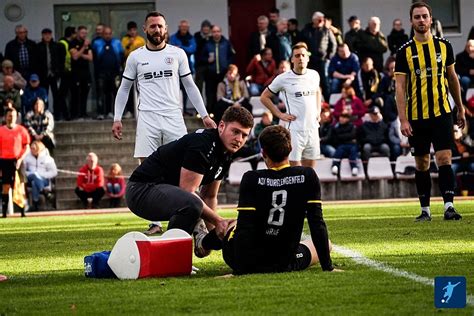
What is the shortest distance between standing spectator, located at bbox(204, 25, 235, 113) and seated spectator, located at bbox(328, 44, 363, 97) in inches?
90.4

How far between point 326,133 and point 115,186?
177 inches

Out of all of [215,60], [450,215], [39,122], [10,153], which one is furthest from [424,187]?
[215,60]

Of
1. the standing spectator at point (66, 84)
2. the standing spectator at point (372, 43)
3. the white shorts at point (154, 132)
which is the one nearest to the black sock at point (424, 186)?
the white shorts at point (154, 132)

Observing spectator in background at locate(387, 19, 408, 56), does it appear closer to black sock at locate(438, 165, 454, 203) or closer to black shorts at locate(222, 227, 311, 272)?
black sock at locate(438, 165, 454, 203)

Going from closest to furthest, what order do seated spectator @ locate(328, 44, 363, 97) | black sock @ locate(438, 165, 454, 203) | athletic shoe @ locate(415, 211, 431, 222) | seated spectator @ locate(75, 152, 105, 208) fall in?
black sock @ locate(438, 165, 454, 203), athletic shoe @ locate(415, 211, 431, 222), seated spectator @ locate(75, 152, 105, 208), seated spectator @ locate(328, 44, 363, 97)

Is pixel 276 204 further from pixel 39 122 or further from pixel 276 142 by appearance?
pixel 39 122

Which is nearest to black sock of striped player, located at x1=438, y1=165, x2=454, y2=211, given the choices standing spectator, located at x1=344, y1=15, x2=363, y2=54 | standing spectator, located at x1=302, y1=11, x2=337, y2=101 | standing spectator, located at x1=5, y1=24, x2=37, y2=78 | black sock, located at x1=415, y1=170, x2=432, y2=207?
black sock, located at x1=415, y1=170, x2=432, y2=207

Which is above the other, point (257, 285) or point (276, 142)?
point (276, 142)

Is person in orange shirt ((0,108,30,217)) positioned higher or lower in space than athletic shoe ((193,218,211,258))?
lower

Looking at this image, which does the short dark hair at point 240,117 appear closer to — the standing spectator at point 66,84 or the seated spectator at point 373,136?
the seated spectator at point 373,136

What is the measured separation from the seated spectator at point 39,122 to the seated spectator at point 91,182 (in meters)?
Result: 1.88

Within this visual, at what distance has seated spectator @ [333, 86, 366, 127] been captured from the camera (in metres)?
27.5

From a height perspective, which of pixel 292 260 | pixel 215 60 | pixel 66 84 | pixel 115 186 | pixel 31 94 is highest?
pixel 215 60

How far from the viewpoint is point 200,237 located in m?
10.3
